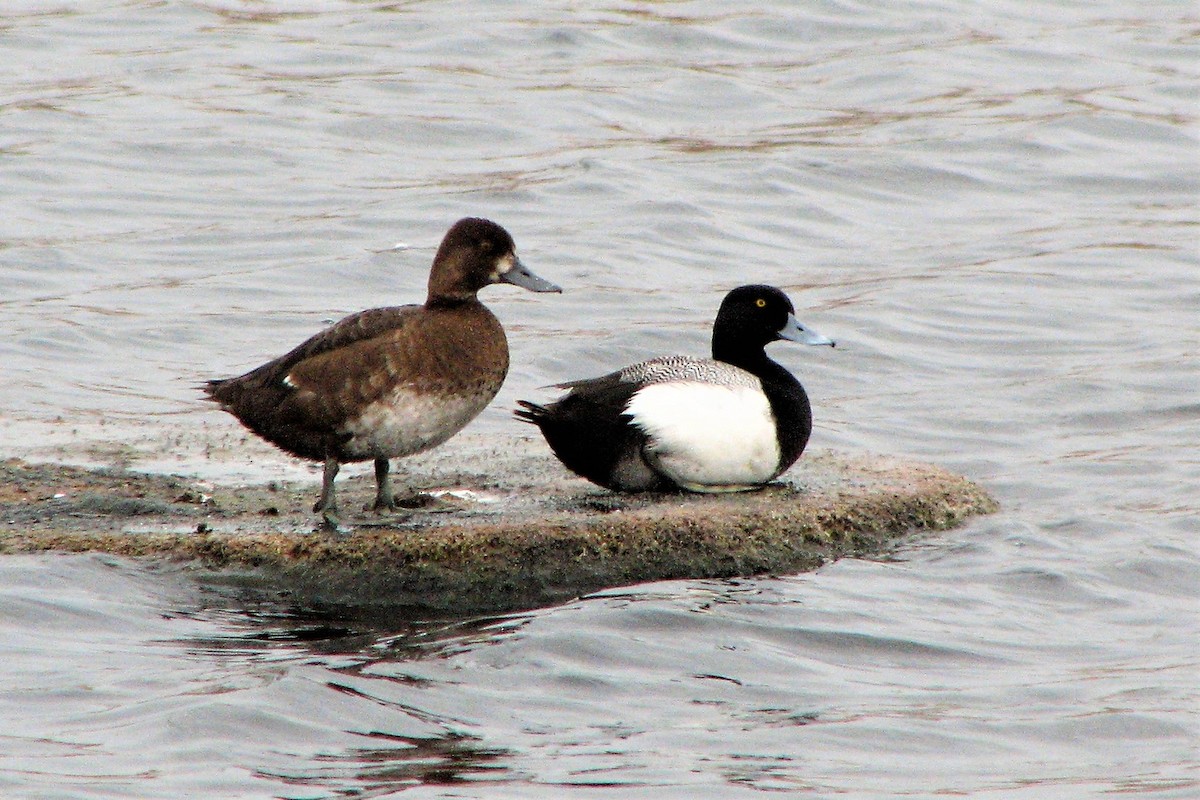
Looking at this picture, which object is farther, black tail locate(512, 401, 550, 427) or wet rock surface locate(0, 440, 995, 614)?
black tail locate(512, 401, 550, 427)

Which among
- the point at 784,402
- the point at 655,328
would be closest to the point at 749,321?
the point at 784,402

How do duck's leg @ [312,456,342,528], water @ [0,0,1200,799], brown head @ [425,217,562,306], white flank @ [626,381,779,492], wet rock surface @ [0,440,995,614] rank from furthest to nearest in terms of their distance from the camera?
white flank @ [626,381,779,492] → brown head @ [425,217,562,306] → duck's leg @ [312,456,342,528] → wet rock surface @ [0,440,995,614] → water @ [0,0,1200,799]

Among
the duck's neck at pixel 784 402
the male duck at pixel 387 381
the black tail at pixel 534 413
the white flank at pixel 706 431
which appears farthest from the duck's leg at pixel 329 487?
the duck's neck at pixel 784 402

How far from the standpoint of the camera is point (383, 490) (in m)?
6.37

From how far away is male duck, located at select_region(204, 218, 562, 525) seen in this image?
239 inches

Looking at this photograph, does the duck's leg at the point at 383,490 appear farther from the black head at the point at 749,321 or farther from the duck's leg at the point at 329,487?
the black head at the point at 749,321

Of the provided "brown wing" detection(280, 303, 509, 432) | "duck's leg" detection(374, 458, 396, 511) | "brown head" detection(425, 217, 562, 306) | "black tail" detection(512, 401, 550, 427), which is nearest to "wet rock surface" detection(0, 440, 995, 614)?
"duck's leg" detection(374, 458, 396, 511)

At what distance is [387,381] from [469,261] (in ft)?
2.19

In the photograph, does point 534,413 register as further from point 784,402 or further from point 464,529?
point 784,402

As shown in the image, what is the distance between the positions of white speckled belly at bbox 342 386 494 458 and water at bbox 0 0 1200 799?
2.06ft

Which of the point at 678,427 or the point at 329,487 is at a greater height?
the point at 678,427

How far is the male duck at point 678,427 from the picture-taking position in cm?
663

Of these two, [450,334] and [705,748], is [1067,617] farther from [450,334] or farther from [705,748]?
[450,334]

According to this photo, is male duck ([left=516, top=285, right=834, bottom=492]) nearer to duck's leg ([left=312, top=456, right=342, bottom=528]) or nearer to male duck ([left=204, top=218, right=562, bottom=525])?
male duck ([left=204, top=218, right=562, bottom=525])
